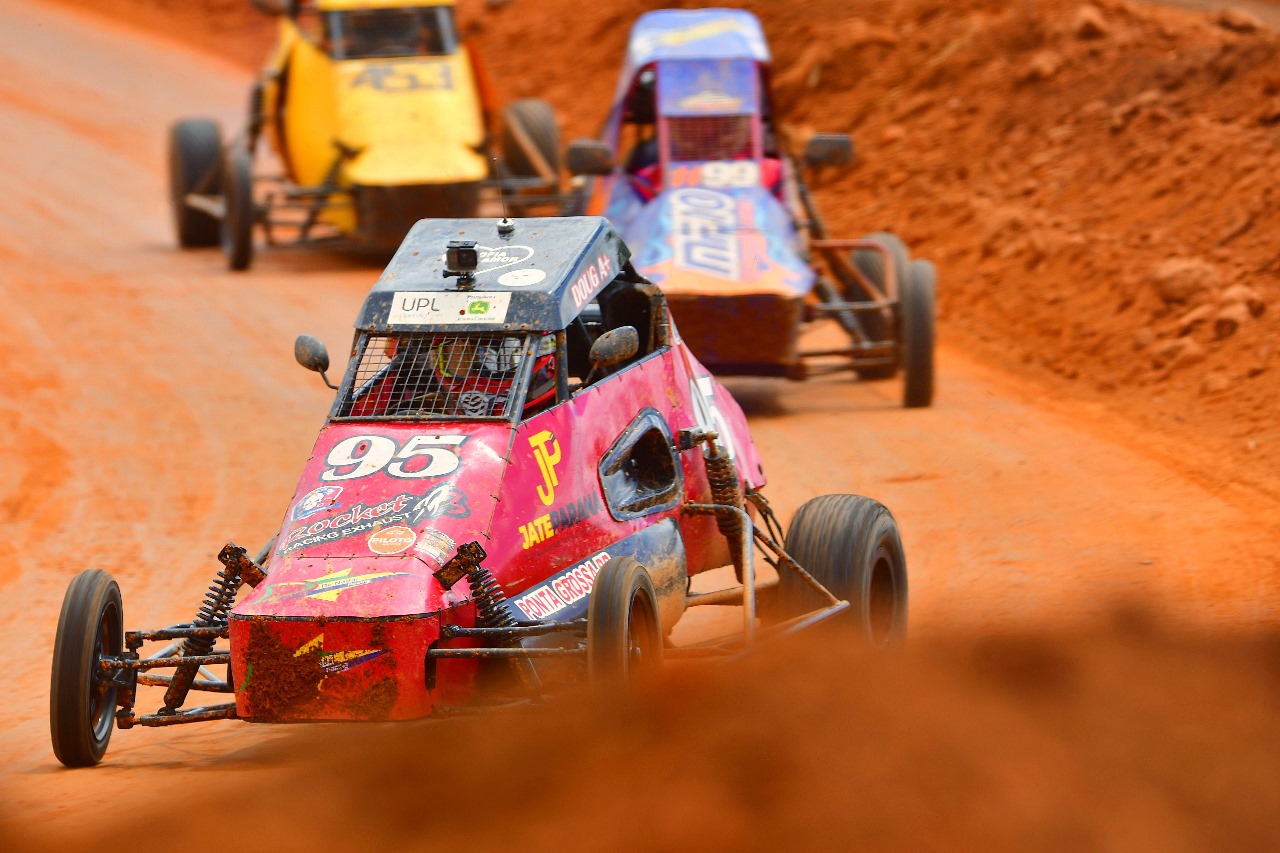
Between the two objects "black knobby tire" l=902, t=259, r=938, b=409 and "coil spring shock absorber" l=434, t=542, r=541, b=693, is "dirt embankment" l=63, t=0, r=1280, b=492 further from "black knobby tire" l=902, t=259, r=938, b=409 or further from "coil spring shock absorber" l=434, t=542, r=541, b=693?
"coil spring shock absorber" l=434, t=542, r=541, b=693

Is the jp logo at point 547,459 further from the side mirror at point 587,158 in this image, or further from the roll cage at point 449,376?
the side mirror at point 587,158

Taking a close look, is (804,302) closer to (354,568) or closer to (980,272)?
(980,272)

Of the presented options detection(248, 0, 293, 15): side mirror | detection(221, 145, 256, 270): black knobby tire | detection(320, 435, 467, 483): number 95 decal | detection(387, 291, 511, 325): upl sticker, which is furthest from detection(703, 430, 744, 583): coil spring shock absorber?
detection(248, 0, 293, 15): side mirror

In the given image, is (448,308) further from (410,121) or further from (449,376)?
(410,121)

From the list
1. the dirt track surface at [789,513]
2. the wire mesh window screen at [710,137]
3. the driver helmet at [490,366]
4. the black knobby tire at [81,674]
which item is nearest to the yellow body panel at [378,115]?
the dirt track surface at [789,513]

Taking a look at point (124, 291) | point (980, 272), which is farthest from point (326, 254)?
point (980, 272)

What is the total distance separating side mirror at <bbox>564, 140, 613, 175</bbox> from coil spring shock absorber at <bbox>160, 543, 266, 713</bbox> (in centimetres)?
742

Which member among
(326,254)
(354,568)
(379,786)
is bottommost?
(326,254)

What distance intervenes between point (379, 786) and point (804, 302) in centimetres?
773

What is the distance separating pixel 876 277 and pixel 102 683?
8.75 meters

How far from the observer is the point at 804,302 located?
12930 mm

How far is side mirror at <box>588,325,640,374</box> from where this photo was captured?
271 inches

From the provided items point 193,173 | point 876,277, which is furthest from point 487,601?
point 193,173

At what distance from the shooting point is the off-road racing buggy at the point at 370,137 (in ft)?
55.5
